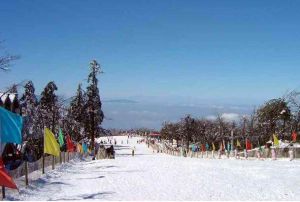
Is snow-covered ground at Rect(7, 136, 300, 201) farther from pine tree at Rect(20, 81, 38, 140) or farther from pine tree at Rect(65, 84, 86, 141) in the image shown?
pine tree at Rect(65, 84, 86, 141)

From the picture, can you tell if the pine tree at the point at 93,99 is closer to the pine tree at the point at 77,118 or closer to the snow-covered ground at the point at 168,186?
the pine tree at the point at 77,118

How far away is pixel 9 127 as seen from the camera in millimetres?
16828

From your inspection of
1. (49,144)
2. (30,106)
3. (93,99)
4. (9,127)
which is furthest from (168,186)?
(93,99)

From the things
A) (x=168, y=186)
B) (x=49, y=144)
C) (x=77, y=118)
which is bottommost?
(x=168, y=186)

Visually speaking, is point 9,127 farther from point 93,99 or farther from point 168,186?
point 93,99

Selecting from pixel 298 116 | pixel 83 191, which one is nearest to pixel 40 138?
pixel 298 116

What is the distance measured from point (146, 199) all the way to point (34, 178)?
7542mm

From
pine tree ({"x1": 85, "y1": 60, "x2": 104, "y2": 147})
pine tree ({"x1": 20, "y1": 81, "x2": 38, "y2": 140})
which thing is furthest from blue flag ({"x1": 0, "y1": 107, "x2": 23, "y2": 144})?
pine tree ({"x1": 85, "y1": 60, "x2": 104, "y2": 147})

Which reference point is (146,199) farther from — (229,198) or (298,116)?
(298,116)

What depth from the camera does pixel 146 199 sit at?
17.5m

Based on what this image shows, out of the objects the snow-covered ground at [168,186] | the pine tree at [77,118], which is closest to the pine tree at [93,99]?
the pine tree at [77,118]

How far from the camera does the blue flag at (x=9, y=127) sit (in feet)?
54.2

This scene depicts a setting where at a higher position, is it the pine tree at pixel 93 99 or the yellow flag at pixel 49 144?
the pine tree at pixel 93 99

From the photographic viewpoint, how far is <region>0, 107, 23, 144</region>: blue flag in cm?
1652
